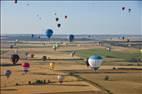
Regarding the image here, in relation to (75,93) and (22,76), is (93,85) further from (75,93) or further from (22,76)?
(22,76)

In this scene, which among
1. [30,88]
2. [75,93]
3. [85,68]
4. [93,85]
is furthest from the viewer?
A: [85,68]

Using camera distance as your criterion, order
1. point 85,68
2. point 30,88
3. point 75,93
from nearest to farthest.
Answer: point 75,93 → point 30,88 → point 85,68

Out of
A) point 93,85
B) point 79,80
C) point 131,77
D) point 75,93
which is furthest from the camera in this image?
point 131,77

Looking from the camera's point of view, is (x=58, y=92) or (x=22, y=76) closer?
(x=58, y=92)

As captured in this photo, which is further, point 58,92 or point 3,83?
point 3,83

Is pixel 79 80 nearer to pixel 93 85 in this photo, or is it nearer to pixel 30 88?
pixel 93 85

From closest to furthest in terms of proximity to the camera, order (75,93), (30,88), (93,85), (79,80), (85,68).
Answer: (75,93) < (30,88) < (93,85) < (79,80) < (85,68)

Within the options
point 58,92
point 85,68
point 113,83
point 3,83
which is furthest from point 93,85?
point 85,68

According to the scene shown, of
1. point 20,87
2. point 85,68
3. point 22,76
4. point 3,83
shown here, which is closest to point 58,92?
point 20,87
